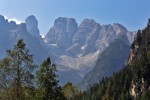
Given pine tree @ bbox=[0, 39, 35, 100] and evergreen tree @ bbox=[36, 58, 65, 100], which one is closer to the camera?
pine tree @ bbox=[0, 39, 35, 100]

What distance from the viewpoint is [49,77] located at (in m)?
51.4

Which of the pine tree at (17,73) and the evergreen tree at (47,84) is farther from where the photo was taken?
the evergreen tree at (47,84)

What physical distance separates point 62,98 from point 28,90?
956 cm

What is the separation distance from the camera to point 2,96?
4209 centimetres

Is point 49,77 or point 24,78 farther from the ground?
point 49,77

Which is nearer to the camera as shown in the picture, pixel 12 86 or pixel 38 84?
pixel 12 86

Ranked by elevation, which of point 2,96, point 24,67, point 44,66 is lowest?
point 2,96

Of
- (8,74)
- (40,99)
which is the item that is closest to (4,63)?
(8,74)

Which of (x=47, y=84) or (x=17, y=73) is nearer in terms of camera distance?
(x=17, y=73)

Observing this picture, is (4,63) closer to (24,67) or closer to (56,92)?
(24,67)

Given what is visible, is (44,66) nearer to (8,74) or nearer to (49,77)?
(49,77)

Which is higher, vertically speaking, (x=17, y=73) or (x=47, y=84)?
(x=47, y=84)

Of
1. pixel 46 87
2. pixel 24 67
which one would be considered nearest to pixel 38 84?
pixel 46 87

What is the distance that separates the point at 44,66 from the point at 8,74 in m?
9.03
